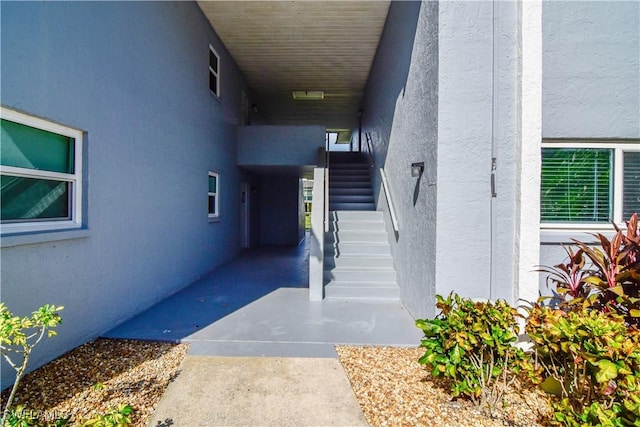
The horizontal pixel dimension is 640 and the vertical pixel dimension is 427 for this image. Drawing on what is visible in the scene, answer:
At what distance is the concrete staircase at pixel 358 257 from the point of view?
521 cm

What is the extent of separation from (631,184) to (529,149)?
4.86ft

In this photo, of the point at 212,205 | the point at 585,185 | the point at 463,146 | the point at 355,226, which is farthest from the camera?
the point at 212,205

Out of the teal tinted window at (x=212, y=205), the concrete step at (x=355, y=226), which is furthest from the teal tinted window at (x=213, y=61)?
the concrete step at (x=355, y=226)

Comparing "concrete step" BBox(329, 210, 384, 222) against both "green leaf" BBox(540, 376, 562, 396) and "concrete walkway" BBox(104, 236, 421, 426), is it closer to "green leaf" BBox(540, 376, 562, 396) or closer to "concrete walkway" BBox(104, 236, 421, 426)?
"concrete walkway" BBox(104, 236, 421, 426)

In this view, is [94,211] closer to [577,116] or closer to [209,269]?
[209,269]

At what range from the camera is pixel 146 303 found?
4.60 m

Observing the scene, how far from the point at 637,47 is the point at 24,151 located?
640 cm

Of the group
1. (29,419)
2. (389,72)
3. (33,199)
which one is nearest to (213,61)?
(389,72)

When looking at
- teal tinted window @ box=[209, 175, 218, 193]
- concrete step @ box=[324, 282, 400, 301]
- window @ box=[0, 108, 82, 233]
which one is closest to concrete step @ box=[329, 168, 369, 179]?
teal tinted window @ box=[209, 175, 218, 193]

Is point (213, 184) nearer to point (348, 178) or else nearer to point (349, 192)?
point (349, 192)

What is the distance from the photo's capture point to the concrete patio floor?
3518 mm

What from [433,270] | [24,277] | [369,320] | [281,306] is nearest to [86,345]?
[24,277]

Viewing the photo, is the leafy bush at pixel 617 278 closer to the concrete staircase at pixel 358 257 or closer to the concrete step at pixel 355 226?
the concrete staircase at pixel 358 257

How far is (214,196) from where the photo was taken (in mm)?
7645
